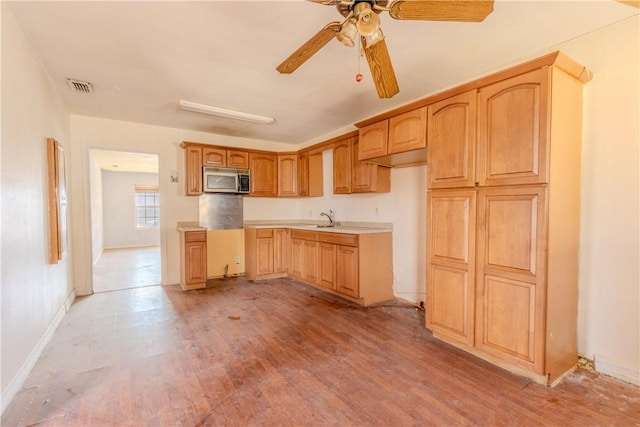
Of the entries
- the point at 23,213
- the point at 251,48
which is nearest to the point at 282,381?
the point at 23,213

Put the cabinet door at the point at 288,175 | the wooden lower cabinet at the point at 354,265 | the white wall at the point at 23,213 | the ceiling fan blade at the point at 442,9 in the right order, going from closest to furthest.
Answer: the ceiling fan blade at the point at 442,9 < the white wall at the point at 23,213 < the wooden lower cabinet at the point at 354,265 < the cabinet door at the point at 288,175

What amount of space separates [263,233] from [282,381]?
3023 mm

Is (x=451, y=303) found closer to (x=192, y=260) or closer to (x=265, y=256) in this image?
(x=265, y=256)

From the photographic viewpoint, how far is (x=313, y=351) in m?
2.51

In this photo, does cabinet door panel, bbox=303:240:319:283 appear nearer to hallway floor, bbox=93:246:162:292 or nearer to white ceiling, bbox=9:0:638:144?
white ceiling, bbox=9:0:638:144

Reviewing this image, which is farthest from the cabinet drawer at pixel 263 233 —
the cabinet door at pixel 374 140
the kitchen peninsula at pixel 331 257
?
the cabinet door at pixel 374 140

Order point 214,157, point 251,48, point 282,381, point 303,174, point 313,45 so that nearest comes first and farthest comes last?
point 313,45, point 282,381, point 251,48, point 214,157, point 303,174

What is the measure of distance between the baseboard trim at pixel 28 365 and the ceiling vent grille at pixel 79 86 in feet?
7.83

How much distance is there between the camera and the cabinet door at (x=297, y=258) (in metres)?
4.70

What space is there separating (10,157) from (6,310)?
0.99 metres

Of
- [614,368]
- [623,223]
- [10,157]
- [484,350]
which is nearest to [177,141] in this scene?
[10,157]

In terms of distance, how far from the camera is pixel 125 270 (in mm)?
5855

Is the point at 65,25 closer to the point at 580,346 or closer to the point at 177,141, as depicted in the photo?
the point at 177,141

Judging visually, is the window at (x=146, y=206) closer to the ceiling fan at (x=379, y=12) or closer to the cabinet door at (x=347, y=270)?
the cabinet door at (x=347, y=270)
